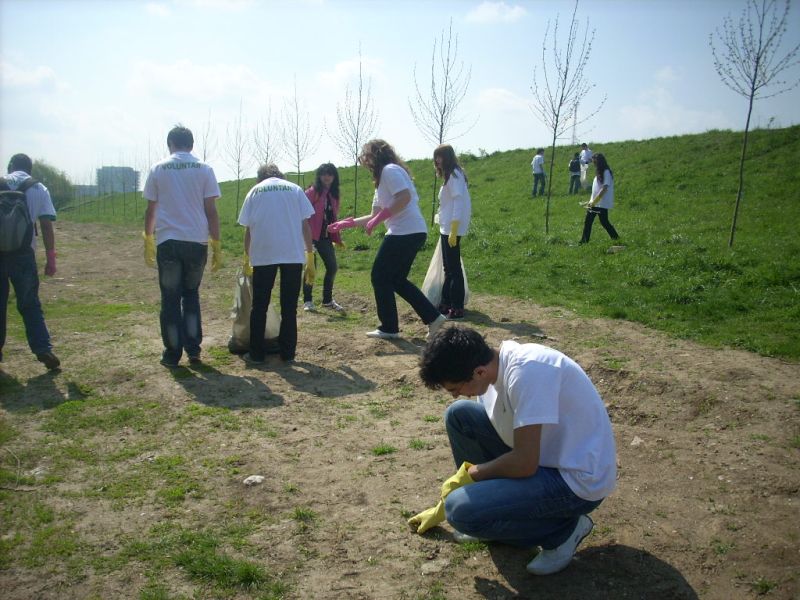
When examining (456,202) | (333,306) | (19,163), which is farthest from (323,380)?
(19,163)

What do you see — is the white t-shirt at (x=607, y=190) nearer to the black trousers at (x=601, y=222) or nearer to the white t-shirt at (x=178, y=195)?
the black trousers at (x=601, y=222)

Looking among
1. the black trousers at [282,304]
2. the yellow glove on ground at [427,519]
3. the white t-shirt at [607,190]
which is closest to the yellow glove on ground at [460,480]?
the yellow glove on ground at [427,519]

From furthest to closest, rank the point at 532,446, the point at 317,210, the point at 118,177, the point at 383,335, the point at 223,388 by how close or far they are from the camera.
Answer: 1. the point at 118,177
2. the point at 317,210
3. the point at 383,335
4. the point at 223,388
5. the point at 532,446

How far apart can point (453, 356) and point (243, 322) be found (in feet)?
13.5

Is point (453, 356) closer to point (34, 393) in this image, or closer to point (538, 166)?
point (34, 393)

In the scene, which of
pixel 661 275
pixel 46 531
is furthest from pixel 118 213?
pixel 46 531

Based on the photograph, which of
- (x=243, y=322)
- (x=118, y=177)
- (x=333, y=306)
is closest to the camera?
(x=243, y=322)

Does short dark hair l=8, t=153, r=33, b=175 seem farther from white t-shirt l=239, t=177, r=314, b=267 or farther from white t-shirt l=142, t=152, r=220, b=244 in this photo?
white t-shirt l=239, t=177, r=314, b=267

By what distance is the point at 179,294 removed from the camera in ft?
19.1

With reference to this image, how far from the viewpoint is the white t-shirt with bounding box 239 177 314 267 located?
5816mm

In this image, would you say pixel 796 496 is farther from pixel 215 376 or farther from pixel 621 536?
pixel 215 376

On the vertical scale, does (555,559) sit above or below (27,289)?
below

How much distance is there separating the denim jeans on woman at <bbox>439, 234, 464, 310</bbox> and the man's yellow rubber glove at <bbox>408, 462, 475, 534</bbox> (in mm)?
4480

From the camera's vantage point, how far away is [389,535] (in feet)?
10.7
